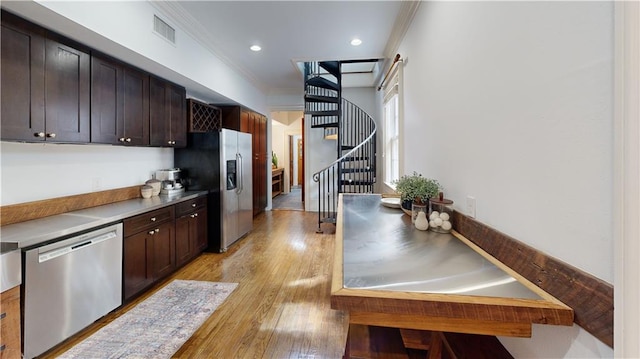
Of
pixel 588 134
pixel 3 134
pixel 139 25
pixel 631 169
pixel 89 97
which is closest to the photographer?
pixel 631 169

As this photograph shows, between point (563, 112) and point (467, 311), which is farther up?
point (563, 112)

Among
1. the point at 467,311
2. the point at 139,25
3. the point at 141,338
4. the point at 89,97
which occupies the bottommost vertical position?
the point at 141,338

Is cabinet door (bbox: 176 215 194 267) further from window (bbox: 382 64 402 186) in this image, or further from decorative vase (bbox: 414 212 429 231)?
window (bbox: 382 64 402 186)

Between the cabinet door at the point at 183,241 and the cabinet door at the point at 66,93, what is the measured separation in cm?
132

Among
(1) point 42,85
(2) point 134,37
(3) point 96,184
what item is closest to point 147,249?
(3) point 96,184

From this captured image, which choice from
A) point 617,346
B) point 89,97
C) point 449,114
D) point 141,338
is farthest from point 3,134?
point 617,346

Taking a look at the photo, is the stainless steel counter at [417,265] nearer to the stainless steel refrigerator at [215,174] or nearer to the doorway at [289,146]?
the stainless steel refrigerator at [215,174]

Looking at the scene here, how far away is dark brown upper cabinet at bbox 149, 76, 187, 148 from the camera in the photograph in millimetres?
3143

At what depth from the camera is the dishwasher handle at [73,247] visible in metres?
1.76

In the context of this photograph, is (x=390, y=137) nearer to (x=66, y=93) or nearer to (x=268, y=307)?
(x=268, y=307)

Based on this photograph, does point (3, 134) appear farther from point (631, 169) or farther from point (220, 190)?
point (631, 169)

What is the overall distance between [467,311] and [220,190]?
3.54 meters

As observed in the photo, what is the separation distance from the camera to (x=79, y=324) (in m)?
2.00

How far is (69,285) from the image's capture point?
1.93m
